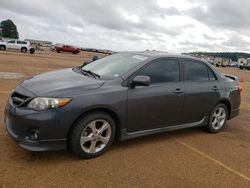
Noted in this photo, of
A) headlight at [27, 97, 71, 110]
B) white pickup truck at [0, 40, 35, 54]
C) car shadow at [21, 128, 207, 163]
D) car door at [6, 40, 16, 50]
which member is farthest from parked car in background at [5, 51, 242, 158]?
car door at [6, 40, 16, 50]

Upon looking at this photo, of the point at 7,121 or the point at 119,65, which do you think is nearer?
the point at 7,121

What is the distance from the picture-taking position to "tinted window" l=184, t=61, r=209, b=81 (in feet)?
19.8

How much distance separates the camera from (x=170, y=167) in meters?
4.64

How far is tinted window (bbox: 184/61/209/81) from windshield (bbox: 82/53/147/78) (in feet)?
3.18

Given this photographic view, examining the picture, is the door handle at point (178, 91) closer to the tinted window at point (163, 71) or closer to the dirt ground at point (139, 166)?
the tinted window at point (163, 71)

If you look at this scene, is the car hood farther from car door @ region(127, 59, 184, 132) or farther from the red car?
the red car

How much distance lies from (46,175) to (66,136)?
61 cm

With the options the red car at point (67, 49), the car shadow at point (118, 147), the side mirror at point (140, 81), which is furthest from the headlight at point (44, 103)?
the red car at point (67, 49)

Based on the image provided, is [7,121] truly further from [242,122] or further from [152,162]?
[242,122]

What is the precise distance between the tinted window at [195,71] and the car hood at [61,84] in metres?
1.90

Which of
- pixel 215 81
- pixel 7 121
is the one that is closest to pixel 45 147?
pixel 7 121

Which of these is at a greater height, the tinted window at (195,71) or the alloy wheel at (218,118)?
the tinted window at (195,71)

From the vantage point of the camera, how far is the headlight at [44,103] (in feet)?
14.0

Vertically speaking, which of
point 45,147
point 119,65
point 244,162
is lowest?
point 244,162
